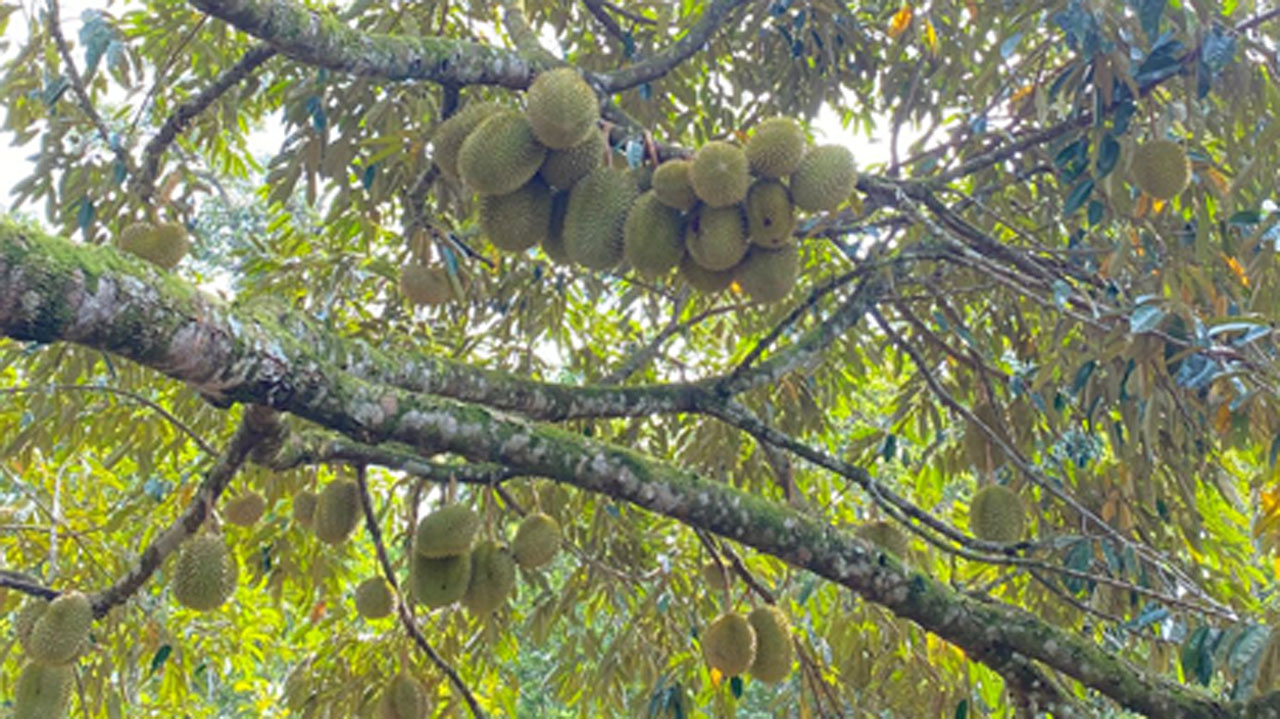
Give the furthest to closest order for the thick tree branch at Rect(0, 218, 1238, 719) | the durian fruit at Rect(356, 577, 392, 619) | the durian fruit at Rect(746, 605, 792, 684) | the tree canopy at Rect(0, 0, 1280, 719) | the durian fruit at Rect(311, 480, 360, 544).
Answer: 1. the durian fruit at Rect(356, 577, 392, 619)
2. the durian fruit at Rect(746, 605, 792, 684)
3. the durian fruit at Rect(311, 480, 360, 544)
4. the tree canopy at Rect(0, 0, 1280, 719)
5. the thick tree branch at Rect(0, 218, 1238, 719)

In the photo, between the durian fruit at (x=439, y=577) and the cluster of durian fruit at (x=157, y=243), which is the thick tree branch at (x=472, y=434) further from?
the cluster of durian fruit at (x=157, y=243)

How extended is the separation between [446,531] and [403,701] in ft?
2.00

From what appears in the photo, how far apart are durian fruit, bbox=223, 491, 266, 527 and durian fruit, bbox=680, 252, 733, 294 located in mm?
1331

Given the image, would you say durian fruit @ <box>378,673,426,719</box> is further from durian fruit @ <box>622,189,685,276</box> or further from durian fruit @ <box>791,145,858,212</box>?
durian fruit @ <box>791,145,858,212</box>

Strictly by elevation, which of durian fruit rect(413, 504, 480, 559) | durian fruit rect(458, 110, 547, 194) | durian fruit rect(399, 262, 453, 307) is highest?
durian fruit rect(458, 110, 547, 194)

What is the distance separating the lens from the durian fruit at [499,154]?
1.88m

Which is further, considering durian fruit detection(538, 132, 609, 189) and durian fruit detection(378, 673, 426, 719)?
durian fruit detection(378, 673, 426, 719)

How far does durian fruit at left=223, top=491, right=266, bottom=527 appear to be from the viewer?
101 inches

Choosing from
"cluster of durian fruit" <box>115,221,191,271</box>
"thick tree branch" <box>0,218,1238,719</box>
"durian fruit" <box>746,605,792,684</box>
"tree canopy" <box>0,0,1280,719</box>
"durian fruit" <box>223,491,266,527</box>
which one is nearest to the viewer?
"thick tree branch" <box>0,218,1238,719</box>

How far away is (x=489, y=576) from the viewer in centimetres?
219

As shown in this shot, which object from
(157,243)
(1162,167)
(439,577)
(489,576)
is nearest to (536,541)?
(489,576)

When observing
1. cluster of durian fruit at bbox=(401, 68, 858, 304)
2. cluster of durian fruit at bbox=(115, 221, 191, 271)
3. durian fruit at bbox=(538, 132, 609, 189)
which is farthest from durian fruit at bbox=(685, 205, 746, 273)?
cluster of durian fruit at bbox=(115, 221, 191, 271)

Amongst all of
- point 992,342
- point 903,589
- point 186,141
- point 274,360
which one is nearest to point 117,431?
point 186,141

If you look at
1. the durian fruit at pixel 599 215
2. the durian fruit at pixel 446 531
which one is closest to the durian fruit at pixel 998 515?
the durian fruit at pixel 599 215
